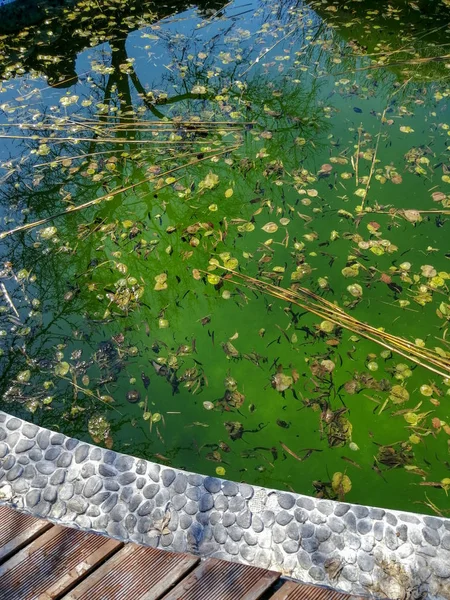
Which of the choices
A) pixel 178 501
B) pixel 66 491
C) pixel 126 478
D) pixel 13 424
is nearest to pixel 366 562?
pixel 178 501

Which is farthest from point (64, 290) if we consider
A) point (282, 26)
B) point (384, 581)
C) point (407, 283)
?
point (282, 26)

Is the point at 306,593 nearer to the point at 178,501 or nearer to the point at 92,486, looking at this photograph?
the point at 178,501

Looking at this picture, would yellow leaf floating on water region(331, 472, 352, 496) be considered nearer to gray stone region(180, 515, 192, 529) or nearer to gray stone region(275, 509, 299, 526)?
gray stone region(275, 509, 299, 526)

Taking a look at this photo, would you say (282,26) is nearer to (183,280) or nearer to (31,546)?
(183,280)

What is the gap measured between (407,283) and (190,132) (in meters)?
2.00

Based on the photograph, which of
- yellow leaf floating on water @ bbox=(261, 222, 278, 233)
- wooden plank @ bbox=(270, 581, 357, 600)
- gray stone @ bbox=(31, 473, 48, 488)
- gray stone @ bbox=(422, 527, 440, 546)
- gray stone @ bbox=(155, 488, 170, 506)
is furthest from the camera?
yellow leaf floating on water @ bbox=(261, 222, 278, 233)

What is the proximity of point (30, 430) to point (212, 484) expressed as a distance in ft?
2.75

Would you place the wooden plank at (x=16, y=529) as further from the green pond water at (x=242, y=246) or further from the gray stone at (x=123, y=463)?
the green pond water at (x=242, y=246)

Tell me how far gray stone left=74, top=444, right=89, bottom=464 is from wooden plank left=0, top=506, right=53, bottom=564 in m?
0.27

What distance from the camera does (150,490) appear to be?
2.08 meters

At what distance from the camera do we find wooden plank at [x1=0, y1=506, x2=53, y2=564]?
6.34ft

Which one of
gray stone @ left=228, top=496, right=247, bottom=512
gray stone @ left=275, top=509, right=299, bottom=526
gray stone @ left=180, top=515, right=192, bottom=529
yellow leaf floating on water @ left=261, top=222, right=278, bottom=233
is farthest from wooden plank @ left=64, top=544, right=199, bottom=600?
yellow leaf floating on water @ left=261, top=222, right=278, bottom=233

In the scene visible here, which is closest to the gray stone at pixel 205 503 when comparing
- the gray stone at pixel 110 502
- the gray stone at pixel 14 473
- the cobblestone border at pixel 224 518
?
the cobblestone border at pixel 224 518

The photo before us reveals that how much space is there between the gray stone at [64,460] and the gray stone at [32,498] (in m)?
0.13
